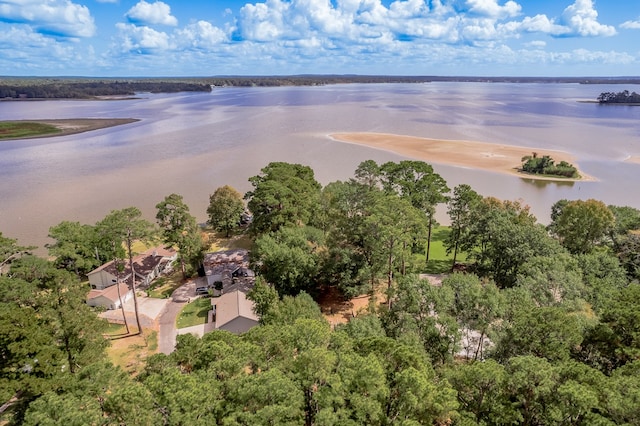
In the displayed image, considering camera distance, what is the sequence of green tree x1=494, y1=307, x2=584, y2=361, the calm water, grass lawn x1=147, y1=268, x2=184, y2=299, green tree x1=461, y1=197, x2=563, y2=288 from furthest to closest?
the calm water, grass lawn x1=147, y1=268, x2=184, y2=299, green tree x1=461, y1=197, x2=563, y2=288, green tree x1=494, y1=307, x2=584, y2=361

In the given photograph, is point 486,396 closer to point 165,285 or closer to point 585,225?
point 585,225

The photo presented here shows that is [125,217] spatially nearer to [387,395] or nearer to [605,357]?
[387,395]

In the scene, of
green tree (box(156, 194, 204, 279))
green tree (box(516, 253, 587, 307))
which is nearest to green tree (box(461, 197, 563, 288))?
green tree (box(516, 253, 587, 307))

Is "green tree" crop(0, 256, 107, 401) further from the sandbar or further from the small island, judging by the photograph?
the sandbar

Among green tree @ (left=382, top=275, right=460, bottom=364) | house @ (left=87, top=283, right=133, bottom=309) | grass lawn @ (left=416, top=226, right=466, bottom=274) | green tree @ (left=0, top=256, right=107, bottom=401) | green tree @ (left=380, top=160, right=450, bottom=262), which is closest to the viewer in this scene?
green tree @ (left=0, top=256, right=107, bottom=401)

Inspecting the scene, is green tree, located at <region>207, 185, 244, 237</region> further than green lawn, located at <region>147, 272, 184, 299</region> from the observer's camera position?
Yes

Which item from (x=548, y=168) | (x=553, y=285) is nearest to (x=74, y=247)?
(x=553, y=285)

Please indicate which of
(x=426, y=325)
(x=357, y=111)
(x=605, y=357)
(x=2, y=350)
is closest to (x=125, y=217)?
(x=2, y=350)

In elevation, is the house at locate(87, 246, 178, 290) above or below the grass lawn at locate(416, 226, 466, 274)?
below
